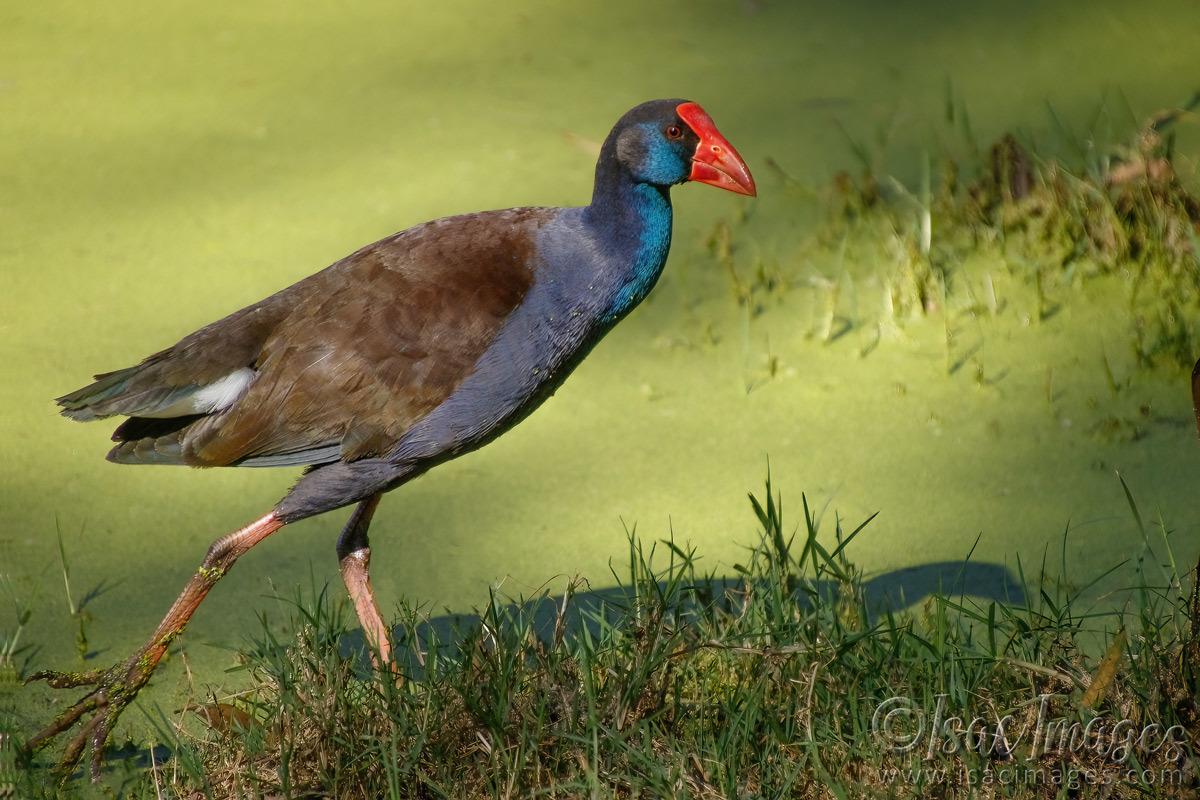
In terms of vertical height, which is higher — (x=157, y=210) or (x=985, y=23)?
(x=985, y=23)

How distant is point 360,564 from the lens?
245 cm

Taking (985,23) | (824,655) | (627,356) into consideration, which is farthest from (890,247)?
(824,655)

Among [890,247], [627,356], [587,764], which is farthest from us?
[890,247]

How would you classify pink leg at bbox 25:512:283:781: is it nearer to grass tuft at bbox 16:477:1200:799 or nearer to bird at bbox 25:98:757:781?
bird at bbox 25:98:757:781

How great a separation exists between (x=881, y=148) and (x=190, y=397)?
7.44 ft

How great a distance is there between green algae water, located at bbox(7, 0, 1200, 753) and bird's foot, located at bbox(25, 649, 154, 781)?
12cm

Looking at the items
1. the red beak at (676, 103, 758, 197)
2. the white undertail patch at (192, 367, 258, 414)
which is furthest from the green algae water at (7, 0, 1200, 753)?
the red beak at (676, 103, 758, 197)

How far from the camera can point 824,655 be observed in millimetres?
2039

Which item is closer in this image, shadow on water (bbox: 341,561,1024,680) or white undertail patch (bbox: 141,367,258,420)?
white undertail patch (bbox: 141,367,258,420)

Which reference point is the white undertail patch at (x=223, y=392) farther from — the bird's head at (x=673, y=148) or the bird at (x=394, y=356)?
the bird's head at (x=673, y=148)

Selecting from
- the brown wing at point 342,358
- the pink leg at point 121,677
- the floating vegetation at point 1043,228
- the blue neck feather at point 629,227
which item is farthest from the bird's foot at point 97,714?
the floating vegetation at point 1043,228

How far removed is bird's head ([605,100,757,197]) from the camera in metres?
2.28

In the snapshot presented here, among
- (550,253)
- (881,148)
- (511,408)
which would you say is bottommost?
(511,408)

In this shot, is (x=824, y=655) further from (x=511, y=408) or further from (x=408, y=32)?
(x=408, y=32)
